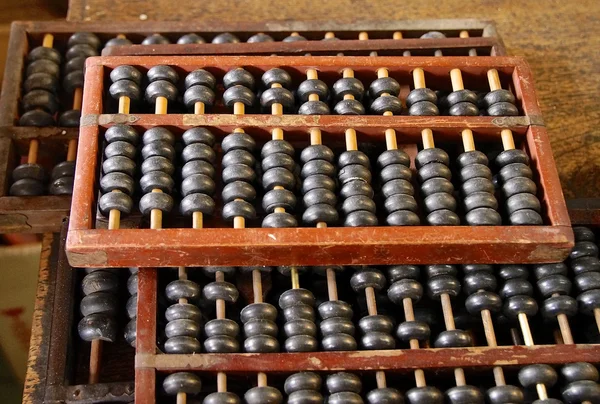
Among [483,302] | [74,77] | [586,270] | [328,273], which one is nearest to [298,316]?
[328,273]

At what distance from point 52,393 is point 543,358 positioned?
873 millimetres

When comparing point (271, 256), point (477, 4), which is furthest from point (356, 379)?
point (477, 4)

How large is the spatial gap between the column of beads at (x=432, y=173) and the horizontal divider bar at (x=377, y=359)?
0.24m

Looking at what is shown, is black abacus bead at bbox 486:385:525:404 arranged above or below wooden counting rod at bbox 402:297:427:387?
below

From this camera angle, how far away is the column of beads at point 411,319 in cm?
123

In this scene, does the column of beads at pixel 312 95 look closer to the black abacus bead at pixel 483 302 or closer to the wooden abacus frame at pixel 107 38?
the wooden abacus frame at pixel 107 38

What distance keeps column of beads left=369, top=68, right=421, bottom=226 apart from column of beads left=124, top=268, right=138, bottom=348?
493 mm

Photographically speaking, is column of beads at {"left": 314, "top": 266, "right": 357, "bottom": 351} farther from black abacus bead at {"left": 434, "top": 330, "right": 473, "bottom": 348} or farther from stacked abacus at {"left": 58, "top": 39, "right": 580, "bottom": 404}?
black abacus bead at {"left": 434, "top": 330, "right": 473, "bottom": 348}

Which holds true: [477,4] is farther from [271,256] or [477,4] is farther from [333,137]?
[271,256]

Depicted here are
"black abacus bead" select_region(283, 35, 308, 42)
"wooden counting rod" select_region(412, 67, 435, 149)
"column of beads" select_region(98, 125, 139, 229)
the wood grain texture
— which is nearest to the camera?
"column of beads" select_region(98, 125, 139, 229)

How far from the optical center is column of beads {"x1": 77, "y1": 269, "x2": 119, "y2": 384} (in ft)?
4.40

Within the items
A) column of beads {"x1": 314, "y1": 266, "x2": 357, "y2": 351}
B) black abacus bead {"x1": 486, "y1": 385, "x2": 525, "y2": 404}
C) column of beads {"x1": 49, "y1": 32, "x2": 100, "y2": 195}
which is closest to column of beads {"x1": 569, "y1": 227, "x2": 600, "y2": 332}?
black abacus bead {"x1": 486, "y1": 385, "x2": 525, "y2": 404}

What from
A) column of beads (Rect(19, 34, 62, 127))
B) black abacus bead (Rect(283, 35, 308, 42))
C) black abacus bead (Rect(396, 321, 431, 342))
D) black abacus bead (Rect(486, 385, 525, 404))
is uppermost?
black abacus bead (Rect(283, 35, 308, 42))

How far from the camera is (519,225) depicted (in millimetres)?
1325
